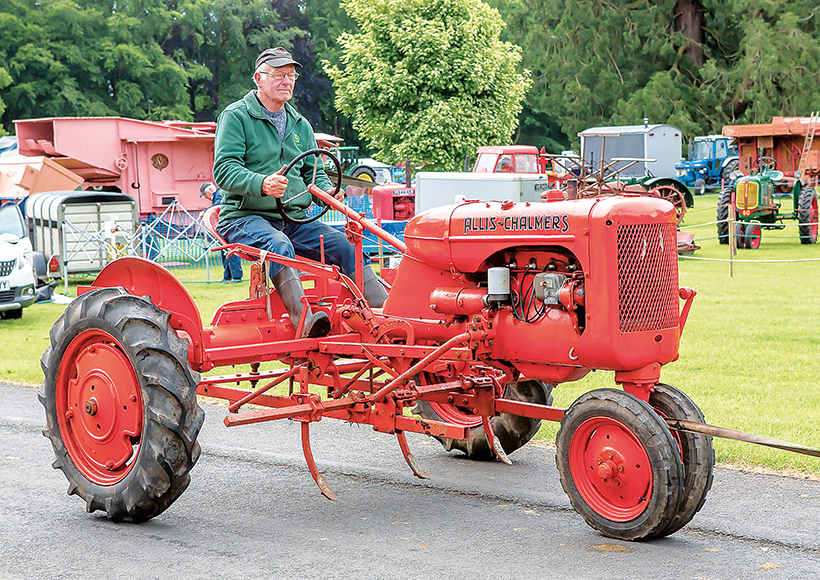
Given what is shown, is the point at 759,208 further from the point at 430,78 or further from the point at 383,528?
the point at 383,528

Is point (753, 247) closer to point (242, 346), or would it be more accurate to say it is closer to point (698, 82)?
point (242, 346)

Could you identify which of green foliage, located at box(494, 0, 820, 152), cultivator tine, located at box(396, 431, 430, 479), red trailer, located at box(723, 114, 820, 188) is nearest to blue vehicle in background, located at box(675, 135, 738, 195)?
green foliage, located at box(494, 0, 820, 152)

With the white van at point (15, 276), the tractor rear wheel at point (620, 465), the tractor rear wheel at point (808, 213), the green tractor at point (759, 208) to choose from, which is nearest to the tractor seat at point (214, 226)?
the tractor rear wheel at point (620, 465)

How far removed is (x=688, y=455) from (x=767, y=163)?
71.7 feet

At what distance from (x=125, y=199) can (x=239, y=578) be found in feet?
48.0

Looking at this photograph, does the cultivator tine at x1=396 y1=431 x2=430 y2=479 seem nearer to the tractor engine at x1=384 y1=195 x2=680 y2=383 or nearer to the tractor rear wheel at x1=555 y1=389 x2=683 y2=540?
the tractor engine at x1=384 y1=195 x2=680 y2=383

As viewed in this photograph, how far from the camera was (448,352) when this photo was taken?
17.1 ft

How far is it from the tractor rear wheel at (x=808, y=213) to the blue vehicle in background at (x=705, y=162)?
19164mm

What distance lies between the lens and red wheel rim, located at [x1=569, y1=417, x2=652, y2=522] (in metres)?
4.62

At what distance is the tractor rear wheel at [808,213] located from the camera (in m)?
20.4

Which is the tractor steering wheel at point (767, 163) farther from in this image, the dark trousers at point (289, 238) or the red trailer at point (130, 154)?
the dark trousers at point (289, 238)

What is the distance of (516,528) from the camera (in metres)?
5.00

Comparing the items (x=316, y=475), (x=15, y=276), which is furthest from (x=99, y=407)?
(x=15, y=276)

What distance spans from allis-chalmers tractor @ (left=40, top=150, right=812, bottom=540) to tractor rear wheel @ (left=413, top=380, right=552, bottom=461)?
4 centimetres
